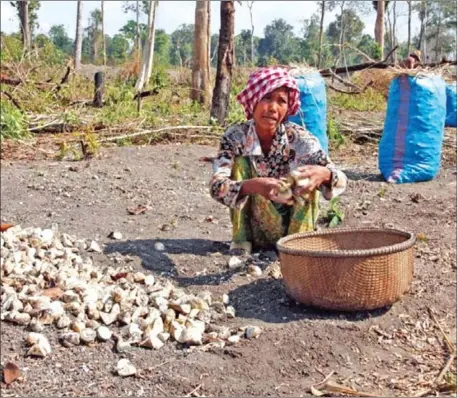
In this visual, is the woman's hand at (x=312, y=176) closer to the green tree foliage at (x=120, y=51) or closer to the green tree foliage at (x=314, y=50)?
the green tree foliage at (x=314, y=50)

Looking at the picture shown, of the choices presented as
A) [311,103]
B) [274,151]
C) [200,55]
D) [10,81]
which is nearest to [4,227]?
[274,151]

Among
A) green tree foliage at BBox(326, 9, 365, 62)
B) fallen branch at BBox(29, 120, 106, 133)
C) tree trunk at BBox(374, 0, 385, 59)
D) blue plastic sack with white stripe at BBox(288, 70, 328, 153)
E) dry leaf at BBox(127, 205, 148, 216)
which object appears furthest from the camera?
green tree foliage at BBox(326, 9, 365, 62)

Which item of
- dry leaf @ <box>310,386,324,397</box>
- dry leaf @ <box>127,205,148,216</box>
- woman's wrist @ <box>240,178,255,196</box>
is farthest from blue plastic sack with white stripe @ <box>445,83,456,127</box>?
dry leaf @ <box>310,386,324,397</box>

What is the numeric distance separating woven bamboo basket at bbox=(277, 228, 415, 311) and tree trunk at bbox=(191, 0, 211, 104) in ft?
21.5

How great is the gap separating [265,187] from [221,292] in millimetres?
398

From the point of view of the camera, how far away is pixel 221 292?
8.27 ft

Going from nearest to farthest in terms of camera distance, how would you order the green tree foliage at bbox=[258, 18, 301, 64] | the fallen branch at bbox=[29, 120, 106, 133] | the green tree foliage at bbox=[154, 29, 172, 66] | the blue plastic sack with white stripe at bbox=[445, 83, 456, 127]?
the fallen branch at bbox=[29, 120, 106, 133]
the blue plastic sack with white stripe at bbox=[445, 83, 456, 127]
the green tree foliage at bbox=[154, 29, 172, 66]
the green tree foliage at bbox=[258, 18, 301, 64]

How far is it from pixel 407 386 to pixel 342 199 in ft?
6.81

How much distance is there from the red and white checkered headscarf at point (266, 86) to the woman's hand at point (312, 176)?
31 cm

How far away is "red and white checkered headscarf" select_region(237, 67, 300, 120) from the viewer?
2.60 metres

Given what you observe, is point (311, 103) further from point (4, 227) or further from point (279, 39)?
point (279, 39)

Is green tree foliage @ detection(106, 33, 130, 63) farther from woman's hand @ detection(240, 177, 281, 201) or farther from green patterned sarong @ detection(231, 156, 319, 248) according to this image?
woman's hand @ detection(240, 177, 281, 201)

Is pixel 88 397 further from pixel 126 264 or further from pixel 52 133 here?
pixel 52 133

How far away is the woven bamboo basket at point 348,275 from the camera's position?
2.17 m
